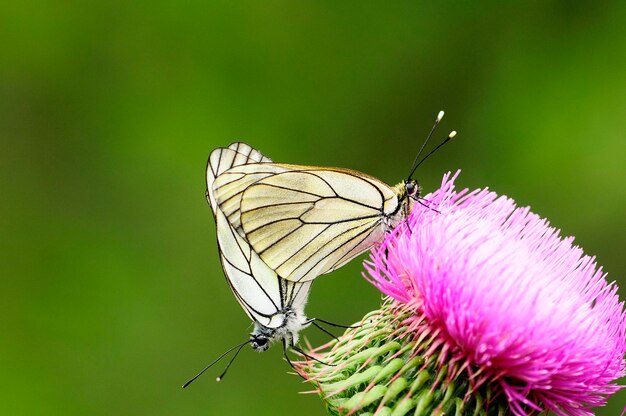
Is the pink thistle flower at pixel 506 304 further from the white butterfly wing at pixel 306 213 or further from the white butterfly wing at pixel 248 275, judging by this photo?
the white butterfly wing at pixel 248 275

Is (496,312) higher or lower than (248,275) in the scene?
lower

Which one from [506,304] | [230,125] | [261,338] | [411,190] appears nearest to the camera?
[506,304]

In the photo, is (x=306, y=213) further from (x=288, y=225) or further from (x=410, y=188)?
(x=410, y=188)

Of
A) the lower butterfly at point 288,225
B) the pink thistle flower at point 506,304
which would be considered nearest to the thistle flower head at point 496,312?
the pink thistle flower at point 506,304

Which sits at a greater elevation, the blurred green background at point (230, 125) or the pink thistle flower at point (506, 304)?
the blurred green background at point (230, 125)

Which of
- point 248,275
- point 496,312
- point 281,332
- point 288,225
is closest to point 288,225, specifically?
point 288,225

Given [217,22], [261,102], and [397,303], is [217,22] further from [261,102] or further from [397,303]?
[397,303]

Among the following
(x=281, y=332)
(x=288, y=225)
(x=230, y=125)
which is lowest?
(x=281, y=332)

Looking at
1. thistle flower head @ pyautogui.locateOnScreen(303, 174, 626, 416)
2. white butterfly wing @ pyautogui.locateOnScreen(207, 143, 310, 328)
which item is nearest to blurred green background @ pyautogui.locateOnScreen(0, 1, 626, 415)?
white butterfly wing @ pyautogui.locateOnScreen(207, 143, 310, 328)

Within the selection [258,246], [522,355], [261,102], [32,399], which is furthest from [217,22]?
[522,355]
